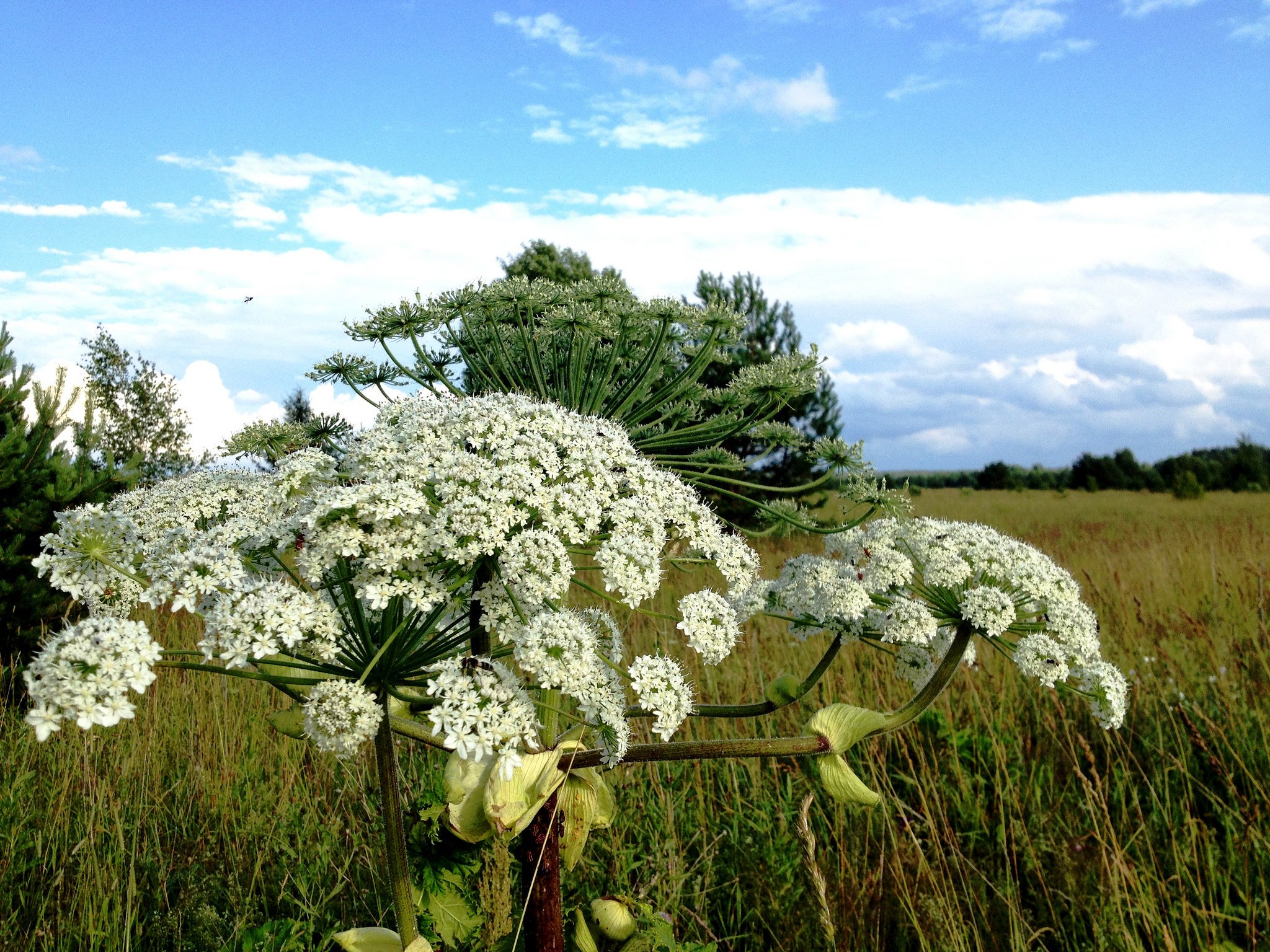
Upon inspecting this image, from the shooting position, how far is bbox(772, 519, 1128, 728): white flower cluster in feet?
9.04

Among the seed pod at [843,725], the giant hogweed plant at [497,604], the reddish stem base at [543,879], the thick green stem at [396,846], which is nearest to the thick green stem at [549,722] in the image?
the giant hogweed plant at [497,604]

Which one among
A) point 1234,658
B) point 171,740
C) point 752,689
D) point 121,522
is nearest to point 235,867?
point 171,740

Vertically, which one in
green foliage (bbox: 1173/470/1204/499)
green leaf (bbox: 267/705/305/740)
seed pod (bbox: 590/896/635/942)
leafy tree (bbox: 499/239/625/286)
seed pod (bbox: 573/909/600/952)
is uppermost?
leafy tree (bbox: 499/239/625/286)

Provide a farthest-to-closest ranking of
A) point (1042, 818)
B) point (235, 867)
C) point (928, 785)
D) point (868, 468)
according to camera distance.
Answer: point (928, 785), point (1042, 818), point (235, 867), point (868, 468)

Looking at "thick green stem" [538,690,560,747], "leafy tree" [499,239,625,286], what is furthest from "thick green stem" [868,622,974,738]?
"leafy tree" [499,239,625,286]

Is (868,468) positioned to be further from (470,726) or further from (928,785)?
(928,785)

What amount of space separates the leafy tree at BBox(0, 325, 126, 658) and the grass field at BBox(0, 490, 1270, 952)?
238 cm

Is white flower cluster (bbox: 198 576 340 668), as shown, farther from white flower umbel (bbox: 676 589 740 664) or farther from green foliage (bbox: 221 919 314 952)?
green foliage (bbox: 221 919 314 952)

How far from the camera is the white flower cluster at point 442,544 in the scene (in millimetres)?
1854

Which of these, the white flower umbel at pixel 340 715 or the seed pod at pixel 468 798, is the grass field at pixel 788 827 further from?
the white flower umbel at pixel 340 715

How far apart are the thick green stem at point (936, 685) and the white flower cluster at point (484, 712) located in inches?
42.1

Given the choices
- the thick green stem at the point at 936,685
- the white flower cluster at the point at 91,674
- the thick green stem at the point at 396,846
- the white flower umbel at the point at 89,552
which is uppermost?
the white flower umbel at the point at 89,552

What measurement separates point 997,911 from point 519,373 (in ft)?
11.3

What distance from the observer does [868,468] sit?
323cm
